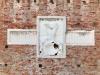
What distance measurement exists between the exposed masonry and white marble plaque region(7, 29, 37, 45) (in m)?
0.09

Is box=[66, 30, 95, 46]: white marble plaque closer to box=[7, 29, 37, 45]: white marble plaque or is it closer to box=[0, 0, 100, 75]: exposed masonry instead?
box=[0, 0, 100, 75]: exposed masonry

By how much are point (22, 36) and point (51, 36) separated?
66 cm

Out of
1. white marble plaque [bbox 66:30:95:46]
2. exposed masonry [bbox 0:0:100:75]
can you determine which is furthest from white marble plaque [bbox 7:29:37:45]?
white marble plaque [bbox 66:30:95:46]

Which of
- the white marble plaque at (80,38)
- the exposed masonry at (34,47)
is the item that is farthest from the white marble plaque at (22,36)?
the white marble plaque at (80,38)

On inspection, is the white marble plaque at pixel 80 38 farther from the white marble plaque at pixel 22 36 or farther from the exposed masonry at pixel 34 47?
the white marble plaque at pixel 22 36

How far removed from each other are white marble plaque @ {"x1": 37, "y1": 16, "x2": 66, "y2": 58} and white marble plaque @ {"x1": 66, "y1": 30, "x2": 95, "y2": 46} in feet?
0.45

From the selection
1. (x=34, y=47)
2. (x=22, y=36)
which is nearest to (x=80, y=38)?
(x=34, y=47)

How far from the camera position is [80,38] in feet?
31.0

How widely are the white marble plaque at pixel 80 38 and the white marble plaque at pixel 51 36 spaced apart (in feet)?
0.45

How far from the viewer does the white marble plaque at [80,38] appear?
9.45 meters

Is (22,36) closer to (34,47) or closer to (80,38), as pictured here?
(34,47)

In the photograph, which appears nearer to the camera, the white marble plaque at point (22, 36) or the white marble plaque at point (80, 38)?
the white marble plaque at point (80, 38)

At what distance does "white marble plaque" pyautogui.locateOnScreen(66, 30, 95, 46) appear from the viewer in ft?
31.0

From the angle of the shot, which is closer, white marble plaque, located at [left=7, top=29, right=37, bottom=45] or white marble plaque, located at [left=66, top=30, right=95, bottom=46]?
white marble plaque, located at [left=66, top=30, right=95, bottom=46]
